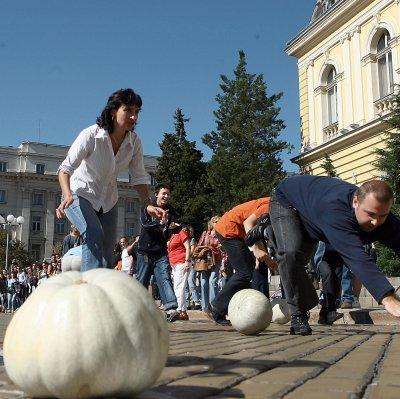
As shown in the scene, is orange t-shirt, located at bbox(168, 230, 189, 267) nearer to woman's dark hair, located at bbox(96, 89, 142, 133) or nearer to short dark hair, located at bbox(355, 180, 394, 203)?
woman's dark hair, located at bbox(96, 89, 142, 133)

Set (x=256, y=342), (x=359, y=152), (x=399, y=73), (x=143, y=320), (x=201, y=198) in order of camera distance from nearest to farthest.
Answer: (x=143, y=320)
(x=256, y=342)
(x=399, y=73)
(x=359, y=152)
(x=201, y=198)

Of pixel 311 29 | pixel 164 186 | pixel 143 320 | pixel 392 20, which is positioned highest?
pixel 311 29

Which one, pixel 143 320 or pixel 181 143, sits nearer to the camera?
pixel 143 320

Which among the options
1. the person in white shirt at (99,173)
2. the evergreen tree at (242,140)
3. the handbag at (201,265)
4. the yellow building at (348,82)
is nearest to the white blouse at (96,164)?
the person in white shirt at (99,173)

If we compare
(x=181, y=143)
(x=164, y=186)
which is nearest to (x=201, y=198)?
(x=181, y=143)

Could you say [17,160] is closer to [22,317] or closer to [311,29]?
[311,29]

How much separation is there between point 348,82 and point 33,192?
7359 cm

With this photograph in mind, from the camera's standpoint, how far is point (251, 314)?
20.5 ft

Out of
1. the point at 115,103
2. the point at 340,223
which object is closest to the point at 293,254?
the point at 340,223

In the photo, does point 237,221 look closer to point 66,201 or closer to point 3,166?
point 66,201

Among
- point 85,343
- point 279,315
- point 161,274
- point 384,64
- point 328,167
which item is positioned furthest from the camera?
point 328,167

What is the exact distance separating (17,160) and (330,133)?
239 ft

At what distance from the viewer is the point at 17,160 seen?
93000 millimetres

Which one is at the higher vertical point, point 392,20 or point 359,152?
point 392,20
